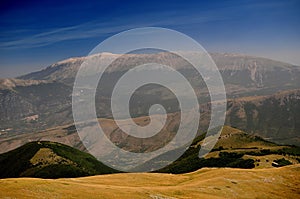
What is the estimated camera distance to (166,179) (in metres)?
116

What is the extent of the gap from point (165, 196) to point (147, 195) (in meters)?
4.72

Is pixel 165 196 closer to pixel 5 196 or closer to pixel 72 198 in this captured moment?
pixel 72 198

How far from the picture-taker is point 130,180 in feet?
365

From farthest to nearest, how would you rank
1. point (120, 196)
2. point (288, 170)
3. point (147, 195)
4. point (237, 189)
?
point (288, 170), point (237, 189), point (147, 195), point (120, 196)

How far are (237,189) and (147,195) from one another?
35196 mm

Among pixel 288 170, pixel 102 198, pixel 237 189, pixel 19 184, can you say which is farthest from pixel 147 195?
pixel 288 170

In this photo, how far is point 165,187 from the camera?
90250 millimetres

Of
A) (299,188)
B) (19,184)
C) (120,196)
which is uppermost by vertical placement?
(19,184)

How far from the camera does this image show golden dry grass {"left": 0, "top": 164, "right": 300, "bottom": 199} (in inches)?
2320

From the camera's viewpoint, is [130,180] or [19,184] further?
[130,180]

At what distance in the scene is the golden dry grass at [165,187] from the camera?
58.9m

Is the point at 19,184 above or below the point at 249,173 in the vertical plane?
above

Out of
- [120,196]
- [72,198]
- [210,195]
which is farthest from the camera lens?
[210,195]

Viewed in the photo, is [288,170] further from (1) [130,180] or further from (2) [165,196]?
(2) [165,196]
